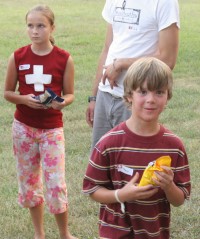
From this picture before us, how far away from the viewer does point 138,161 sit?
10.5 ft

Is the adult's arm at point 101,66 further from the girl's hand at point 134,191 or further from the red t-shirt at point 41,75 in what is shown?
the girl's hand at point 134,191

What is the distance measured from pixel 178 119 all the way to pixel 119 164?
18.1 feet

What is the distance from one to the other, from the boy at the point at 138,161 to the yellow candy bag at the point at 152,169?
0.10 m

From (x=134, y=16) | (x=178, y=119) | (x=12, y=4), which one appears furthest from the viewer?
(x=12, y=4)

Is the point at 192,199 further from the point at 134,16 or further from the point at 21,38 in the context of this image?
the point at 21,38

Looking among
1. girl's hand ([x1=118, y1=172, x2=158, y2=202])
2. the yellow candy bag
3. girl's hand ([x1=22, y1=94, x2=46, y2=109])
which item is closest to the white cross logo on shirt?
girl's hand ([x1=22, y1=94, x2=46, y2=109])

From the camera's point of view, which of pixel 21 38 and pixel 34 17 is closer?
pixel 34 17

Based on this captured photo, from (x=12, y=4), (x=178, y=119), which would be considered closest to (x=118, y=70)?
(x=178, y=119)

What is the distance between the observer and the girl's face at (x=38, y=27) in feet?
15.0

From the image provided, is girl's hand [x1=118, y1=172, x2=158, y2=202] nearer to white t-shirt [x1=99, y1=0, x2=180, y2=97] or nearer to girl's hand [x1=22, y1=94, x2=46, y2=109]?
white t-shirt [x1=99, y1=0, x2=180, y2=97]

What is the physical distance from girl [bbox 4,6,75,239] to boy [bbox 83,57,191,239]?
50.4 inches

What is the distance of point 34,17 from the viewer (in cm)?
459

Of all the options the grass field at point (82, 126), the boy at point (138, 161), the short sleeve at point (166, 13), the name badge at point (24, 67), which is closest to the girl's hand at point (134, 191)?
the boy at point (138, 161)

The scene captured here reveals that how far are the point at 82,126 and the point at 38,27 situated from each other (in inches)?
150
